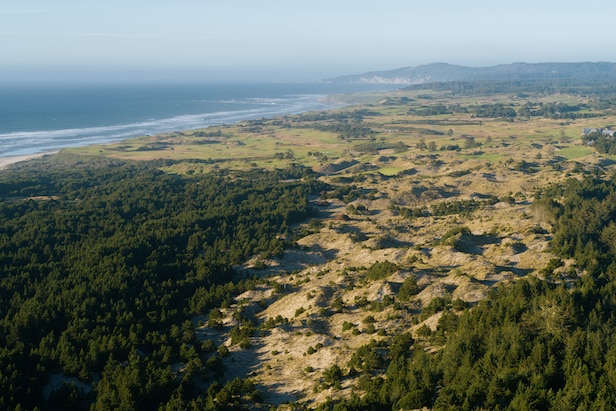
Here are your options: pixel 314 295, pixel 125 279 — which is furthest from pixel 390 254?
pixel 125 279

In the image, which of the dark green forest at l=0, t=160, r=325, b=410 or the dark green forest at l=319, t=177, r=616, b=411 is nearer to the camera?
the dark green forest at l=319, t=177, r=616, b=411

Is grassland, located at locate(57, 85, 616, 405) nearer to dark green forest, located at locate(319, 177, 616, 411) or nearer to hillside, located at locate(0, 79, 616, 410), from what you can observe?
hillside, located at locate(0, 79, 616, 410)

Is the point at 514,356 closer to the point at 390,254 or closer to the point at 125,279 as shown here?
the point at 390,254

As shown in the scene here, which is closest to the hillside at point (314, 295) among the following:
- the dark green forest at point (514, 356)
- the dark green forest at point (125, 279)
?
the dark green forest at point (514, 356)

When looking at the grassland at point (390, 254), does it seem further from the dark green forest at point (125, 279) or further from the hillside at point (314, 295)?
the dark green forest at point (125, 279)

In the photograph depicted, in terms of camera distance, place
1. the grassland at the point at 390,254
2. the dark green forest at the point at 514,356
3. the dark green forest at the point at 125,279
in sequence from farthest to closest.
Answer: the grassland at the point at 390,254 → the dark green forest at the point at 125,279 → the dark green forest at the point at 514,356

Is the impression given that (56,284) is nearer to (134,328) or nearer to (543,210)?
(134,328)

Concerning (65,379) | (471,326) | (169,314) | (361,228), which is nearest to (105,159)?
(361,228)

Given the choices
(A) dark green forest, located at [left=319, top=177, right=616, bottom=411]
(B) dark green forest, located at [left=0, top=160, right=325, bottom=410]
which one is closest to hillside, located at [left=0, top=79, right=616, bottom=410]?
(A) dark green forest, located at [left=319, top=177, right=616, bottom=411]

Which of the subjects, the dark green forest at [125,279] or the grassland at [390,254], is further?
the grassland at [390,254]

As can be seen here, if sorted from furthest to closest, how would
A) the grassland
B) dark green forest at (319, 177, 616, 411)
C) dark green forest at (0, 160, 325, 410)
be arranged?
the grassland
dark green forest at (0, 160, 325, 410)
dark green forest at (319, 177, 616, 411)
